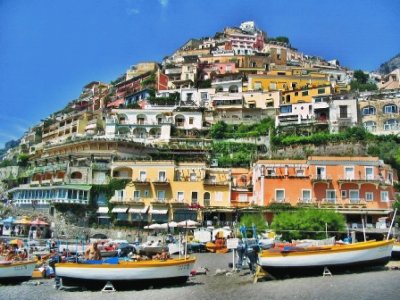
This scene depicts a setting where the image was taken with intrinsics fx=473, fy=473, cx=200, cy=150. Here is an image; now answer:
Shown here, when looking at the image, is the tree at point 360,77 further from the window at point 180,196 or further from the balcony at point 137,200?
the balcony at point 137,200

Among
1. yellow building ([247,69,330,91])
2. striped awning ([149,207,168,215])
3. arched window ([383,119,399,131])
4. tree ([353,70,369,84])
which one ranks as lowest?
striped awning ([149,207,168,215])

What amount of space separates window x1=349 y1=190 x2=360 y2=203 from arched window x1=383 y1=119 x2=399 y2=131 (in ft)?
47.7

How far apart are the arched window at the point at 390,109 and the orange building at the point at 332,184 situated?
12.8 m

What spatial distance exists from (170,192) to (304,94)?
25195 millimetres

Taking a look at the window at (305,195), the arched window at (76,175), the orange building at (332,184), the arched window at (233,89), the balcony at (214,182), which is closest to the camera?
the orange building at (332,184)

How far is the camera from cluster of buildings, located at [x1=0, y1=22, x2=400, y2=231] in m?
38.9

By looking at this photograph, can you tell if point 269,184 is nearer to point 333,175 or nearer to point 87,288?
point 333,175

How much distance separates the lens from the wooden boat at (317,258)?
62.3 feet

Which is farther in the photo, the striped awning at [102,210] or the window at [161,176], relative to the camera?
the window at [161,176]

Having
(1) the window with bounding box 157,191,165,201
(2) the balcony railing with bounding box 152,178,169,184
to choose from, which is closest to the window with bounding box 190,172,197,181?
(2) the balcony railing with bounding box 152,178,169,184

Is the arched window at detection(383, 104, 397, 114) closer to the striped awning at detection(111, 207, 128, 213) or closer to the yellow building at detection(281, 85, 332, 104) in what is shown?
the yellow building at detection(281, 85, 332, 104)

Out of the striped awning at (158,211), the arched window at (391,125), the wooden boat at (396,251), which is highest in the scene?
the arched window at (391,125)

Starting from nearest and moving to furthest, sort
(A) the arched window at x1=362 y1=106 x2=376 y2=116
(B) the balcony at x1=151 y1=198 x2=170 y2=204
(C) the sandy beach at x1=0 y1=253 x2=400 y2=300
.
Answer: (C) the sandy beach at x1=0 y1=253 x2=400 y2=300 → (B) the balcony at x1=151 y1=198 x2=170 y2=204 → (A) the arched window at x1=362 y1=106 x2=376 y2=116

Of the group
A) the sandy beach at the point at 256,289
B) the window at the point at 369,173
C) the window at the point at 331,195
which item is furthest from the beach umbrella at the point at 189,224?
the sandy beach at the point at 256,289
